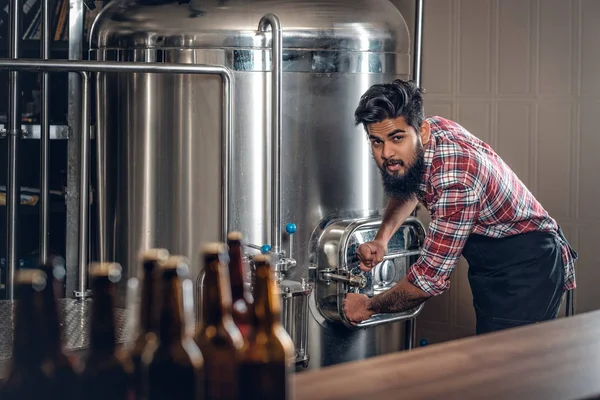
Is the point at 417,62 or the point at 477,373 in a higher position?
the point at 417,62

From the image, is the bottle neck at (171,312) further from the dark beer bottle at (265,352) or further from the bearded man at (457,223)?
the bearded man at (457,223)

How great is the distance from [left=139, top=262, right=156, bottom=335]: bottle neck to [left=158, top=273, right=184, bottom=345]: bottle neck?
1 cm

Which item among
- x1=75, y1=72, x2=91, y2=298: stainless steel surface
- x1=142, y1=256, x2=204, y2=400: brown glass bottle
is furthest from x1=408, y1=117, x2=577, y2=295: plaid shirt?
x1=142, y1=256, x2=204, y2=400: brown glass bottle

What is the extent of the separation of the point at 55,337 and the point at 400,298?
5.49 feet

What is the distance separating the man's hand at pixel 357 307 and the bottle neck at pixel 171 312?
5.55ft

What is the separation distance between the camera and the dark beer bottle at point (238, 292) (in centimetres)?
102

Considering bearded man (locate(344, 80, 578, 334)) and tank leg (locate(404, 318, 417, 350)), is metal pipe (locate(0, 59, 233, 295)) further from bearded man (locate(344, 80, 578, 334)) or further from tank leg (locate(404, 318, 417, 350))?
tank leg (locate(404, 318, 417, 350))

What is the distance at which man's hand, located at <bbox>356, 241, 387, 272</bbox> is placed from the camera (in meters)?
2.73

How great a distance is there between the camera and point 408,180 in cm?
254

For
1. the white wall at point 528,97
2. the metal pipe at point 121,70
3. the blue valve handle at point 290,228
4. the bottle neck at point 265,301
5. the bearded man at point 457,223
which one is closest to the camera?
the bottle neck at point 265,301

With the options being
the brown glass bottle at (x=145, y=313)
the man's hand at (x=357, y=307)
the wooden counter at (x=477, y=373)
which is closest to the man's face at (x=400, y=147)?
the man's hand at (x=357, y=307)

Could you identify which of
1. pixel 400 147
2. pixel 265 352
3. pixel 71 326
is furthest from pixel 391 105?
pixel 265 352

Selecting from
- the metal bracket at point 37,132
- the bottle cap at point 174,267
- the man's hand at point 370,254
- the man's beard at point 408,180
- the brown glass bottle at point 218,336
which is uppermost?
the metal bracket at point 37,132

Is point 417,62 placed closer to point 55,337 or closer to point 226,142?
point 226,142
